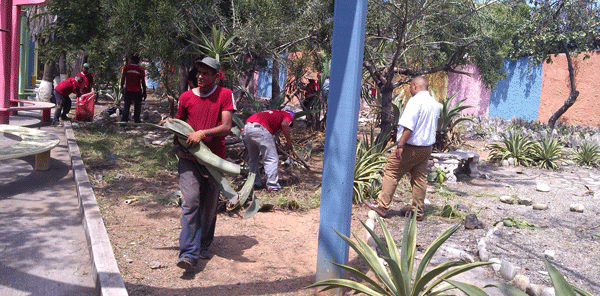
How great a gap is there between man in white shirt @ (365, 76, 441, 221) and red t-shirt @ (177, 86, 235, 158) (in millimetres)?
2225

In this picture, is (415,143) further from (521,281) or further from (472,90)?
(472,90)

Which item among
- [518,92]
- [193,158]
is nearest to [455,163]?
[193,158]

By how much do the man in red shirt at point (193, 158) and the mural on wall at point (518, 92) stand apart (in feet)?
45.2

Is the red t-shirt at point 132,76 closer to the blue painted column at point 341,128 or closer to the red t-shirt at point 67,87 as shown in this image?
the red t-shirt at point 67,87

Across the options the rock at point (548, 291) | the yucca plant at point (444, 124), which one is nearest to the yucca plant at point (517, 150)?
the yucca plant at point (444, 124)

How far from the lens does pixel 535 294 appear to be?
370cm

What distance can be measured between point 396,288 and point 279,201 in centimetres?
310

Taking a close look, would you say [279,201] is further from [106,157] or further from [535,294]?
[106,157]

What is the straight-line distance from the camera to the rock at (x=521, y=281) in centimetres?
383

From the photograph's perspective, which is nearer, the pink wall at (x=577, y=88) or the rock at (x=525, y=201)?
the rock at (x=525, y=201)

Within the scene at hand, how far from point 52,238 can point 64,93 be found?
8.23m

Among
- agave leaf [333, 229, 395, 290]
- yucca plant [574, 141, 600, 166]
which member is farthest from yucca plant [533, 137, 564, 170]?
agave leaf [333, 229, 395, 290]

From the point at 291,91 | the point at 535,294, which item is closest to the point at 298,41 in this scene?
the point at 291,91

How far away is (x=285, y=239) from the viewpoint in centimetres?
512
